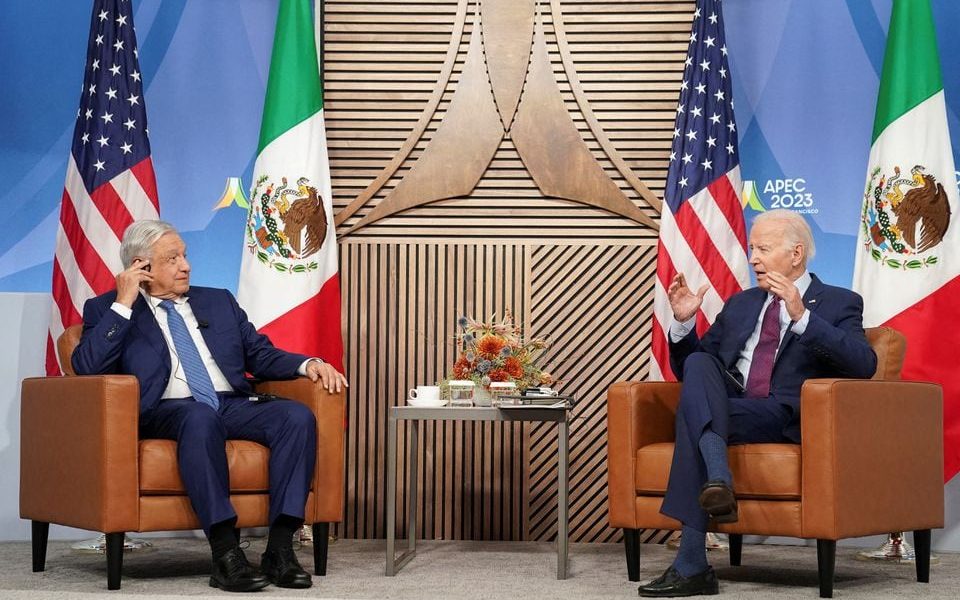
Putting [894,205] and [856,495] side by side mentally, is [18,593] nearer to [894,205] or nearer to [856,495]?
[856,495]

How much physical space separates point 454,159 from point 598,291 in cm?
95

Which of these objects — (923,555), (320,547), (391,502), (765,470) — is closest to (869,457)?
(765,470)

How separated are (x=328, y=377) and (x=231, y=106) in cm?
242

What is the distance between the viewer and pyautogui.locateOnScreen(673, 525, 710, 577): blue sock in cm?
334

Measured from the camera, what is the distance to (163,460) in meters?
3.43

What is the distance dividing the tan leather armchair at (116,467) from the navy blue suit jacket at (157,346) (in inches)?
4.5

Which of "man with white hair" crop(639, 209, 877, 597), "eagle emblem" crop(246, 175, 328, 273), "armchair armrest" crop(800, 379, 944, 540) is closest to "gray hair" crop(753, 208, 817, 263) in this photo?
"man with white hair" crop(639, 209, 877, 597)

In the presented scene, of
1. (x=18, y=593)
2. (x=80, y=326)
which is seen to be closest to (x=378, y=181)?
(x=80, y=326)

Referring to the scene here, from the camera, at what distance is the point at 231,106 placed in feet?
18.5

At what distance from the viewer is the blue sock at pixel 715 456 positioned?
3273 mm

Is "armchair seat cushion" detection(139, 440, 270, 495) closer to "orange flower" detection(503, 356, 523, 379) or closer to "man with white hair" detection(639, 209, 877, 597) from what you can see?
"orange flower" detection(503, 356, 523, 379)

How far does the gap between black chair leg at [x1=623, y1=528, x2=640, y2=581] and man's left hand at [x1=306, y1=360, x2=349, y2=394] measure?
1.12m

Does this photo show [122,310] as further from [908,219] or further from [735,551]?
[908,219]

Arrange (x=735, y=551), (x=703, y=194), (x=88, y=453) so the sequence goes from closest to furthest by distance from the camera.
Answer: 1. (x=88, y=453)
2. (x=735, y=551)
3. (x=703, y=194)
